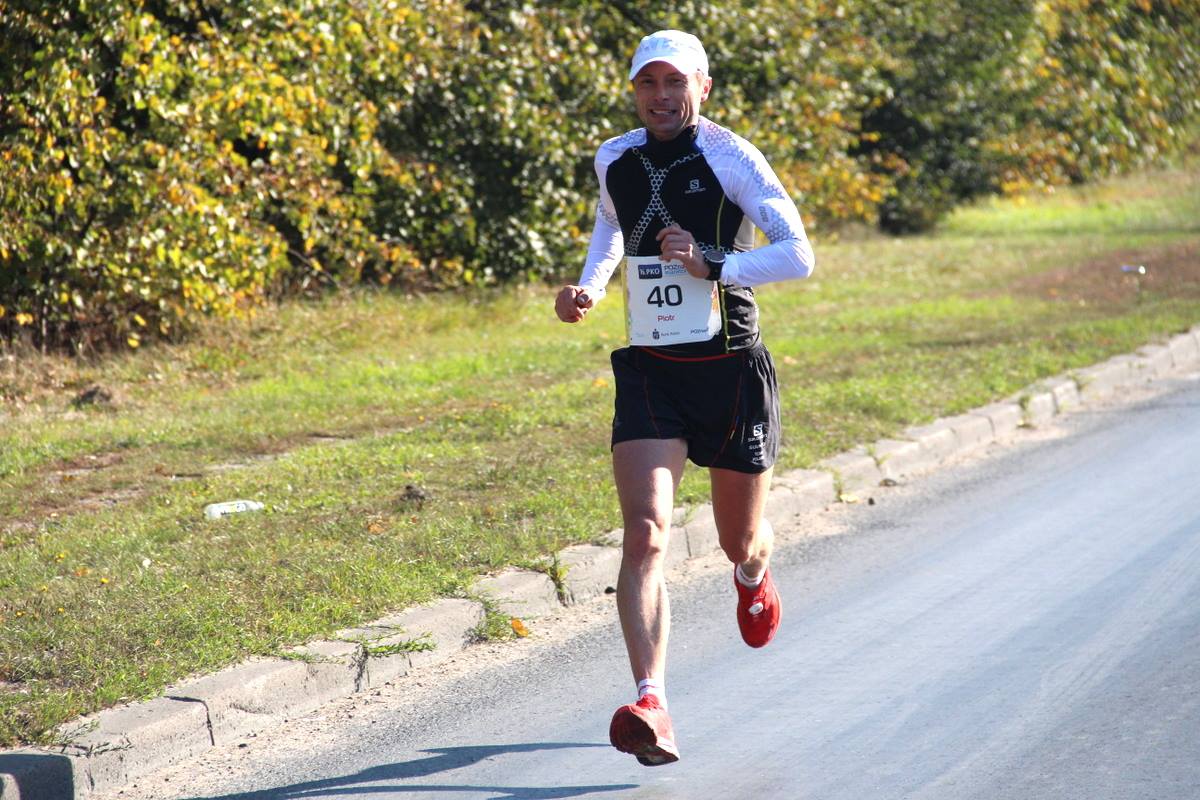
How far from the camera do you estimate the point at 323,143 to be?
12.6 meters

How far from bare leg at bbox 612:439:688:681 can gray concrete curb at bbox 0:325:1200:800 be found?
4.32 ft

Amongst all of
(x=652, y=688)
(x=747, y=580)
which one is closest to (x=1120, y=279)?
(x=747, y=580)

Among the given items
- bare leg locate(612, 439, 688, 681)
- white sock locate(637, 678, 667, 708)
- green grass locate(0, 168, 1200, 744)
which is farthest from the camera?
green grass locate(0, 168, 1200, 744)

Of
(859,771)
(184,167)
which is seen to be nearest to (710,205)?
(859,771)

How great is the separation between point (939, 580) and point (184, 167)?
6874 millimetres

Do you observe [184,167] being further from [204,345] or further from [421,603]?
[421,603]

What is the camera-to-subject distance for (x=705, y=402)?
176 inches

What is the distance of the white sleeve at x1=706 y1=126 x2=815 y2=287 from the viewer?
427cm

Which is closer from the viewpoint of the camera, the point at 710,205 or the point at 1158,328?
the point at 710,205


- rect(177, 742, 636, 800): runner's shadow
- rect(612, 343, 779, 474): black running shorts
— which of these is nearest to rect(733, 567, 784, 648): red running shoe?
rect(612, 343, 779, 474): black running shorts

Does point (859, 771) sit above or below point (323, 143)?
below

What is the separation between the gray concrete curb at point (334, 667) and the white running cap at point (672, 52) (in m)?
2.19

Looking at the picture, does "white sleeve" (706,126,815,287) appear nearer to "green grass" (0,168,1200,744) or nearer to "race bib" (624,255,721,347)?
"race bib" (624,255,721,347)

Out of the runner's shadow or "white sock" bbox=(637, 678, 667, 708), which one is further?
the runner's shadow
